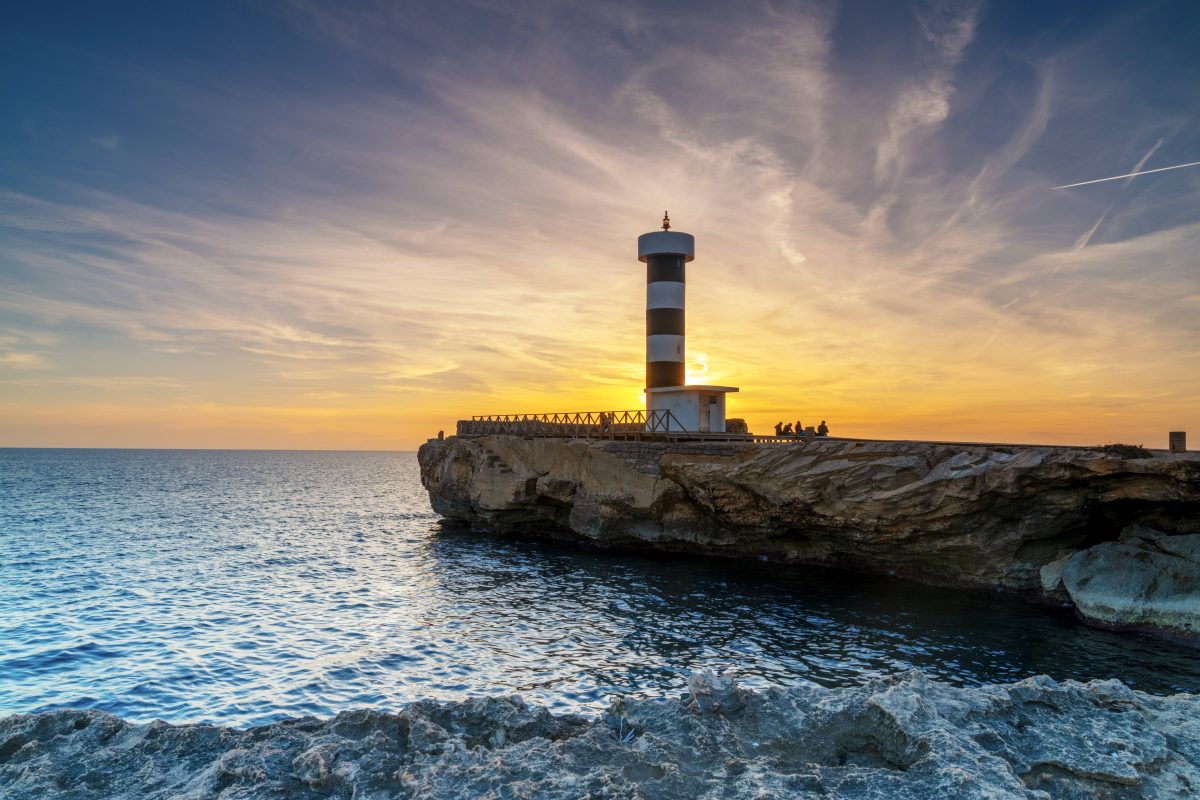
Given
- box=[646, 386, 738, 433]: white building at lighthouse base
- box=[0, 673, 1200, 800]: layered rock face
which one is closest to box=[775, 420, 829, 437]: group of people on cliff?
box=[646, 386, 738, 433]: white building at lighthouse base

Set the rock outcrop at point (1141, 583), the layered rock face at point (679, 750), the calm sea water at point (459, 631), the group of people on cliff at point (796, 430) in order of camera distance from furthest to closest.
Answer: the group of people on cliff at point (796, 430)
the rock outcrop at point (1141, 583)
the calm sea water at point (459, 631)
the layered rock face at point (679, 750)

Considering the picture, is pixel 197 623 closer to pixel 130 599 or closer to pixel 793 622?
pixel 130 599

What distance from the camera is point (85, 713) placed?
23.5 feet

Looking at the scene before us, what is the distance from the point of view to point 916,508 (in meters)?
22.4

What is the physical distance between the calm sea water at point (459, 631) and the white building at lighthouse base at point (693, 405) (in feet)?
31.1

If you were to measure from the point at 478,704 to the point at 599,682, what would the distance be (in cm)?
757

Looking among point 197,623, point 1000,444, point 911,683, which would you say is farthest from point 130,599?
point 1000,444

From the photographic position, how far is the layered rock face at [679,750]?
580cm

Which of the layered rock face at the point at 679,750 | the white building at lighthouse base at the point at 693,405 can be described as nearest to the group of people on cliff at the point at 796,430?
the white building at lighthouse base at the point at 693,405

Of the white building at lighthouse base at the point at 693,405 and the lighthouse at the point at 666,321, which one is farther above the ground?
the lighthouse at the point at 666,321

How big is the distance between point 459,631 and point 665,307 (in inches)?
970

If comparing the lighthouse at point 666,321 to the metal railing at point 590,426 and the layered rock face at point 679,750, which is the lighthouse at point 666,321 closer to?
the metal railing at point 590,426

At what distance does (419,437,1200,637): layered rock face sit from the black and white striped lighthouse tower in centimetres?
816

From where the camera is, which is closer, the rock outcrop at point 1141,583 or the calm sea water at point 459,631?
the calm sea water at point 459,631
